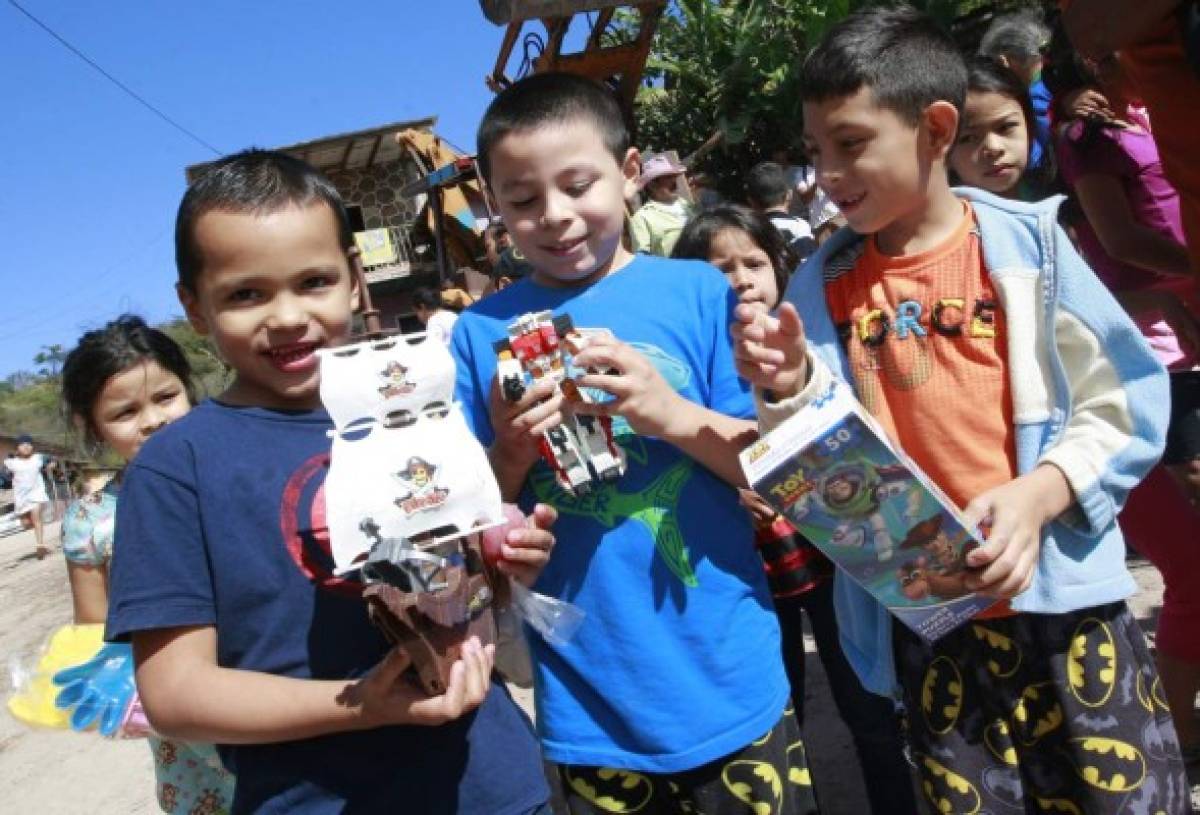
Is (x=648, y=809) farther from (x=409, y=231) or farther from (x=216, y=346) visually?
(x=409, y=231)

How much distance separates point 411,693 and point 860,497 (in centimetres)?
72

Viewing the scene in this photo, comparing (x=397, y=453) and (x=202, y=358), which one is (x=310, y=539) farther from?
(x=202, y=358)

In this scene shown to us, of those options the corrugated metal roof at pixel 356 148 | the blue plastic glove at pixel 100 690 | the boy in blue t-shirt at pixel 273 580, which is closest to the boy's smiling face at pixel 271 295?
the boy in blue t-shirt at pixel 273 580

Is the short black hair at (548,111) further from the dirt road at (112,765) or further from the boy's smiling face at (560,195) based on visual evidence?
the dirt road at (112,765)

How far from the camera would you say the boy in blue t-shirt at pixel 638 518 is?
1.58 metres

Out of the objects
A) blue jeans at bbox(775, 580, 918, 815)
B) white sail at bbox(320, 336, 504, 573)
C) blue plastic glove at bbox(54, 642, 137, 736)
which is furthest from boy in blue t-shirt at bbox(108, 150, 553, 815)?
blue jeans at bbox(775, 580, 918, 815)

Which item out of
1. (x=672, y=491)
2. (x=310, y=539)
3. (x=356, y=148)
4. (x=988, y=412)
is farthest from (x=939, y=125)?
(x=356, y=148)

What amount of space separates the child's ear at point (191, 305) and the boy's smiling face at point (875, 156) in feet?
3.66

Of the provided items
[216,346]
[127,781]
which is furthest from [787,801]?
[127,781]

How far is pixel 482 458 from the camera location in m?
1.28

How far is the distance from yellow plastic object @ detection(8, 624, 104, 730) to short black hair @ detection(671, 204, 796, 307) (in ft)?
6.24

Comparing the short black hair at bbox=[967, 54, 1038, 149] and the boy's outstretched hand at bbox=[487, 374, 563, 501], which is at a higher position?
the short black hair at bbox=[967, 54, 1038, 149]

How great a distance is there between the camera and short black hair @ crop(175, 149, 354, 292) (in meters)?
1.39

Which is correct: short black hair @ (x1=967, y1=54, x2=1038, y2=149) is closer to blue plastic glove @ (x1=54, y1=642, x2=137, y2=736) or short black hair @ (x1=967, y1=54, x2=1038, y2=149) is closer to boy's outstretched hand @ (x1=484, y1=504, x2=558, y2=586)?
boy's outstretched hand @ (x1=484, y1=504, x2=558, y2=586)
